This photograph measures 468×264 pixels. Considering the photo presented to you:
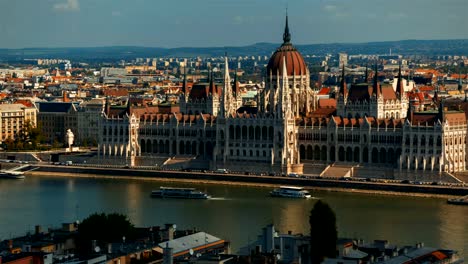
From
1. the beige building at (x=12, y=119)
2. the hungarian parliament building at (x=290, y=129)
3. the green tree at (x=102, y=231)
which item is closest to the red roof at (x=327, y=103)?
the hungarian parliament building at (x=290, y=129)

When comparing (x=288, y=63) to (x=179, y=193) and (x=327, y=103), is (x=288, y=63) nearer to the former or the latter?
(x=327, y=103)

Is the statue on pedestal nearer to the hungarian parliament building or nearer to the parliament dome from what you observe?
the hungarian parliament building

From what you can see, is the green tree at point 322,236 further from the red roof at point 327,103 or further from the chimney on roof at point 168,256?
the red roof at point 327,103

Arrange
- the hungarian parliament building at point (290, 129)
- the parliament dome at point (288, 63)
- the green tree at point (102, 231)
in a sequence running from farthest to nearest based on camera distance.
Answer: the parliament dome at point (288, 63)
the hungarian parliament building at point (290, 129)
the green tree at point (102, 231)

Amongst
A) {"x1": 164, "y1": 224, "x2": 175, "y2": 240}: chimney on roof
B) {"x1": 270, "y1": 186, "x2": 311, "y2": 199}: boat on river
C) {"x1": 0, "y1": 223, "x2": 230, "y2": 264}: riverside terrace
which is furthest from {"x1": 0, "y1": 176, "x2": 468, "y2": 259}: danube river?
{"x1": 164, "y1": 224, "x2": 175, "y2": 240}: chimney on roof

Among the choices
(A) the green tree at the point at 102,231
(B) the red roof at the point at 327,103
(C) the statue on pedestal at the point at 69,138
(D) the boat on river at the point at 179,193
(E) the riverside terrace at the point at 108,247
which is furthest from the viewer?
(C) the statue on pedestal at the point at 69,138

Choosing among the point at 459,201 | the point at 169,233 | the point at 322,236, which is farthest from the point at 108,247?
the point at 459,201

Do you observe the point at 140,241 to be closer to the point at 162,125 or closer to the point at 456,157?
the point at 456,157
